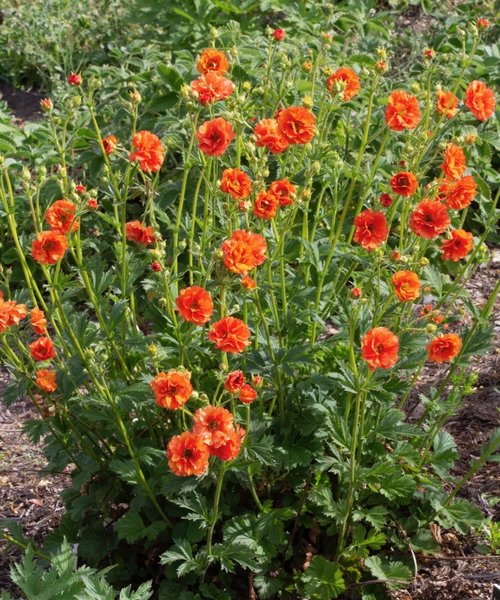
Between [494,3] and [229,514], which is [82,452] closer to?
[229,514]

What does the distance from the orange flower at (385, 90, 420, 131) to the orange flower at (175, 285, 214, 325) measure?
0.74 meters

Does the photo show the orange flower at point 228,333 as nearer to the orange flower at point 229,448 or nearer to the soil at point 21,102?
the orange flower at point 229,448

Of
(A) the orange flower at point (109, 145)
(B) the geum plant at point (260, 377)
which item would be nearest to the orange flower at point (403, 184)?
(B) the geum plant at point (260, 377)

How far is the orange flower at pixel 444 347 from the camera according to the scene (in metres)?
2.19

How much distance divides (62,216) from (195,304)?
0.44 m

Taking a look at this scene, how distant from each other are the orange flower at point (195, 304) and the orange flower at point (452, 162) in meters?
0.78

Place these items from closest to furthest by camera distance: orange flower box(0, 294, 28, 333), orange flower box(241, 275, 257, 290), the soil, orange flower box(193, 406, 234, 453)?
orange flower box(193, 406, 234, 453)
orange flower box(241, 275, 257, 290)
orange flower box(0, 294, 28, 333)
the soil

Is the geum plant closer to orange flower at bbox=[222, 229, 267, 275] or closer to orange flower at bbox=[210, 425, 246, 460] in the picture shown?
orange flower at bbox=[222, 229, 267, 275]

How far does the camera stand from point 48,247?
82.7 inches

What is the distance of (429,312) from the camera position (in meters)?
2.34

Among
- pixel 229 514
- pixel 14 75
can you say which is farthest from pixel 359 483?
pixel 14 75

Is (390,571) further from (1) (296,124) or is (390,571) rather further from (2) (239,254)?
(1) (296,124)

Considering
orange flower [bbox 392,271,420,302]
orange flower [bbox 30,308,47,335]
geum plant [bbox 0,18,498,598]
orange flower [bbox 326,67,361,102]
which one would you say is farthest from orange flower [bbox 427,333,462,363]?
orange flower [bbox 30,308,47,335]

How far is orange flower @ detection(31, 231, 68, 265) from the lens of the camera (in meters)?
2.09
